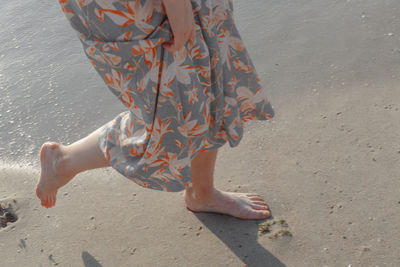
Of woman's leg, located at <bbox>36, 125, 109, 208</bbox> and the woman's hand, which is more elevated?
the woman's hand

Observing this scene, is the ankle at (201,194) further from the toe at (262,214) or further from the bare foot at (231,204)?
the toe at (262,214)

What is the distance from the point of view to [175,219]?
6.63ft

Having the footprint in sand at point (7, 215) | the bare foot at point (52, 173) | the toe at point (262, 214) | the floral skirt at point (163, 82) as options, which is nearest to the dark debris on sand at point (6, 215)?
the footprint in sand at point (7, 215)

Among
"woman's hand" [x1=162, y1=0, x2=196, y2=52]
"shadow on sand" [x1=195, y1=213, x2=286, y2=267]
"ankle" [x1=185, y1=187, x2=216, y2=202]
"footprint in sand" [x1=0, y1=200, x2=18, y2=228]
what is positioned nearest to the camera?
"woman's hand" [x1=162, y1=0, x2=196, y2=52]

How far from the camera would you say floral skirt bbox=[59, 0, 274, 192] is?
146 cm

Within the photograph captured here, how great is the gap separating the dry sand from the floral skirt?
36 cm

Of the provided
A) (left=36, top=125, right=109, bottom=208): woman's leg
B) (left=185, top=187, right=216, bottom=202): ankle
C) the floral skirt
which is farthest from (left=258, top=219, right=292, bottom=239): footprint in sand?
(left=36, top=125, right=109, bottom=208): woman's leg

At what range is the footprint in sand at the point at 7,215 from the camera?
2.14 m

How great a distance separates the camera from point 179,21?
143 cm

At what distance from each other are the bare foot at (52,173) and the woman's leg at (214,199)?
51cm

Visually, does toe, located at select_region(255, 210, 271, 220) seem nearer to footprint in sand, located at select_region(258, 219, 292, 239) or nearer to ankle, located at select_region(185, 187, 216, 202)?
footprint in sand, located at select_region(258, 219, 292, 239)

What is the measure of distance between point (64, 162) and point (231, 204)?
0.71 m

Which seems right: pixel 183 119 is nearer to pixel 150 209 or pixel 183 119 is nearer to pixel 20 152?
pixel 150 209

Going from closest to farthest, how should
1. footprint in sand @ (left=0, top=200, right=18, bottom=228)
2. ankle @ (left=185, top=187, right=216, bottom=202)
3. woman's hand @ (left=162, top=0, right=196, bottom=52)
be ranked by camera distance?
woman's hand @ (left=162, top=0, right=196, bottom=52) → ankle @ (left=185, top=187, right=216, bottom=202) → footprint in sand @ (left=0, top=200, right=18, bottom=228)
